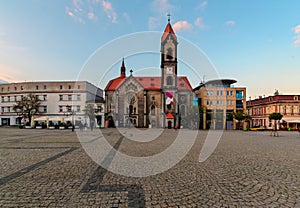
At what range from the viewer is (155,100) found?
188 ft

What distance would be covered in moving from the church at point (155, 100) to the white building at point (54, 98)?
22.2 feet

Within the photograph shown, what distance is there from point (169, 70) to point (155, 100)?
10.6 m

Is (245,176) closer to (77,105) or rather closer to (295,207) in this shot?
(295,207)

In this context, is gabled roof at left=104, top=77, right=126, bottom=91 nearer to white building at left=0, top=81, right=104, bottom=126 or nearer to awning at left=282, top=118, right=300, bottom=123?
white building at left=0, top=81, right=104, bottom=126

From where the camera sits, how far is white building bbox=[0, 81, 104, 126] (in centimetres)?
5781

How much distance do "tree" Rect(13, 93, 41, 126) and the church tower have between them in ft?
125

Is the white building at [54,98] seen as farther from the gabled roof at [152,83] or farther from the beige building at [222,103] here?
the beige building at [222,103]

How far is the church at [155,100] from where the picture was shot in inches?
2186

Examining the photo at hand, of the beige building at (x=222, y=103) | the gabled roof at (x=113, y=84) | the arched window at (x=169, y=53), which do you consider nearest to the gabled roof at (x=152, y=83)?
the gabled roof at (x=113, y=84)

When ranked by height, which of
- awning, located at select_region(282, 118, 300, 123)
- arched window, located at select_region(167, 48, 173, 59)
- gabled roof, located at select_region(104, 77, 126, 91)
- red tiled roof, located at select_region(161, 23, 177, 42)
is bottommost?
awning, located at select_region(282, 118, 300, 123)

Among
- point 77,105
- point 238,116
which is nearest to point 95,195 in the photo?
point 238,116

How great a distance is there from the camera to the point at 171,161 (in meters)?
9.66

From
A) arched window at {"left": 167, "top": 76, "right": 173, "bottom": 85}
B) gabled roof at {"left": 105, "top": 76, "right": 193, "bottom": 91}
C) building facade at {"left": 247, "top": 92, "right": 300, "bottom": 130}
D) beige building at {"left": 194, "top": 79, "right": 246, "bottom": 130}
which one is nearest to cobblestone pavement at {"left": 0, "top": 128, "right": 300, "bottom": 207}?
arched window at {"left": 167, "top": 76, "right": 173, "bottom": 85}

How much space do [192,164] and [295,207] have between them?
472 cm
